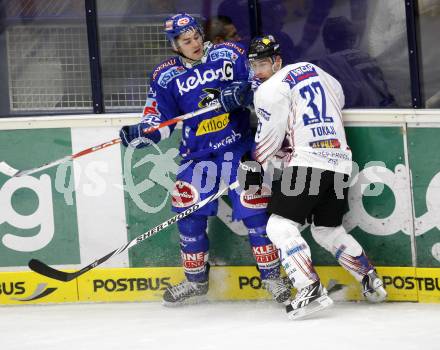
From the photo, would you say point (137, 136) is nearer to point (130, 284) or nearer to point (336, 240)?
point (130, 284)

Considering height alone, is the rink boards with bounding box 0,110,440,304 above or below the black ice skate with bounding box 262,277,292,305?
above

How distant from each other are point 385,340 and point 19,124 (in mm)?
2237

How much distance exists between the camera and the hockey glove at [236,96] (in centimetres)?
525

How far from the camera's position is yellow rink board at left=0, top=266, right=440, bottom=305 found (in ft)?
18.1

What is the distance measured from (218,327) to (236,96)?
1076 millimetres

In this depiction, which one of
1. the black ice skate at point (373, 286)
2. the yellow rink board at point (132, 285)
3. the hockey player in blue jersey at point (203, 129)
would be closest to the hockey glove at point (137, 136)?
the hockey player in blue jersey at point (203, 129)

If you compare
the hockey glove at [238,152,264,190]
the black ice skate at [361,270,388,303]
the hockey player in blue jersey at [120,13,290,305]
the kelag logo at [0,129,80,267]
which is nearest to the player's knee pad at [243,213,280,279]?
the hockey player in blue jersey at [120,13,290,305]

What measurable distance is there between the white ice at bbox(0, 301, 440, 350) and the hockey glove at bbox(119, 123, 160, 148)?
2.76 ft

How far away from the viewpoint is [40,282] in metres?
5.83

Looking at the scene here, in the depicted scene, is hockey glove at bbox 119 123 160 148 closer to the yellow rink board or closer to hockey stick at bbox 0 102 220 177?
hockey stick at bbox 0 102 220 177

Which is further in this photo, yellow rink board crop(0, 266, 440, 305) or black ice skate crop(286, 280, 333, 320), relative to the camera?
yellow rink board crop(0, 266, 440, 305)

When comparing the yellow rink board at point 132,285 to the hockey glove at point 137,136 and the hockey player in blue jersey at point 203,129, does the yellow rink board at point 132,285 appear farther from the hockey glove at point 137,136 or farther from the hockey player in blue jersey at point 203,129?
the hockey glove at point 137,136

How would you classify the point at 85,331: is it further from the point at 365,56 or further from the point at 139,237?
the point at 365,56

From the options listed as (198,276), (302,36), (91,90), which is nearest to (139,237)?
(198,276)
